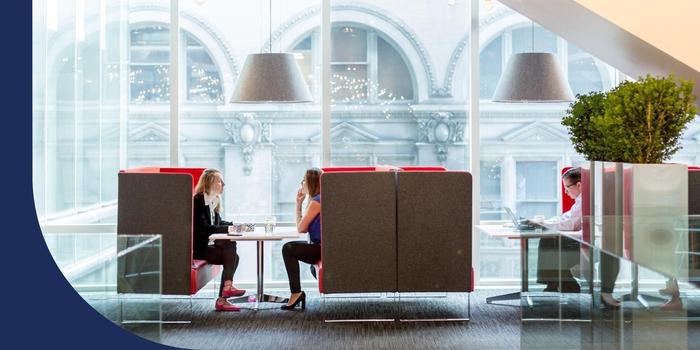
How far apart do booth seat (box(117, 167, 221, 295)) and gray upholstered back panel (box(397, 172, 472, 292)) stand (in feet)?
5.26

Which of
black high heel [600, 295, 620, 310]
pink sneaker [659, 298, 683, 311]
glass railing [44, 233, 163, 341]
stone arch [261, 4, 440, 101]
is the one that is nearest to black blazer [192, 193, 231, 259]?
stone arch [261, 4, 440, 101]

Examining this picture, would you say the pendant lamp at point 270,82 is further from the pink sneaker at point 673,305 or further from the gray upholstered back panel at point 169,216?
the pink sneaker at point 673,305

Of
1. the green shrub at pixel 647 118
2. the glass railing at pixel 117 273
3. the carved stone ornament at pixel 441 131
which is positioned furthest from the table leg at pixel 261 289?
the green shrub at pixel 647 118

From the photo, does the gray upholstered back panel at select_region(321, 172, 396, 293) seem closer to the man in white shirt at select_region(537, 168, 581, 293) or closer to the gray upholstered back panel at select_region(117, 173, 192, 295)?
the gray upholstered back panel at select_region(117, 173, 192, 295)

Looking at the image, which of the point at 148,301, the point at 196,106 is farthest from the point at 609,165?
the point at 196,106

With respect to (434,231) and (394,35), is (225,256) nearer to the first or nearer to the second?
(434,231)

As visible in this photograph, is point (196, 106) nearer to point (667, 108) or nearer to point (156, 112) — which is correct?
point (156, 112)

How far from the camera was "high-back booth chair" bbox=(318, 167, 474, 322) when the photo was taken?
22.6 feet

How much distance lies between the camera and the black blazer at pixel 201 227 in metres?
7.24

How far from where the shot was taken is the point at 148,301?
462cm

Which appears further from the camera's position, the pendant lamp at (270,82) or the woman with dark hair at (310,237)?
the pendant lamp at (270,82)

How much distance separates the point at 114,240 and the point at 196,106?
4698 millimetres

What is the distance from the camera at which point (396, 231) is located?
22.8ft

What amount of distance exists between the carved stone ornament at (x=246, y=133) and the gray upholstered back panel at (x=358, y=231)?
87.5 inches
